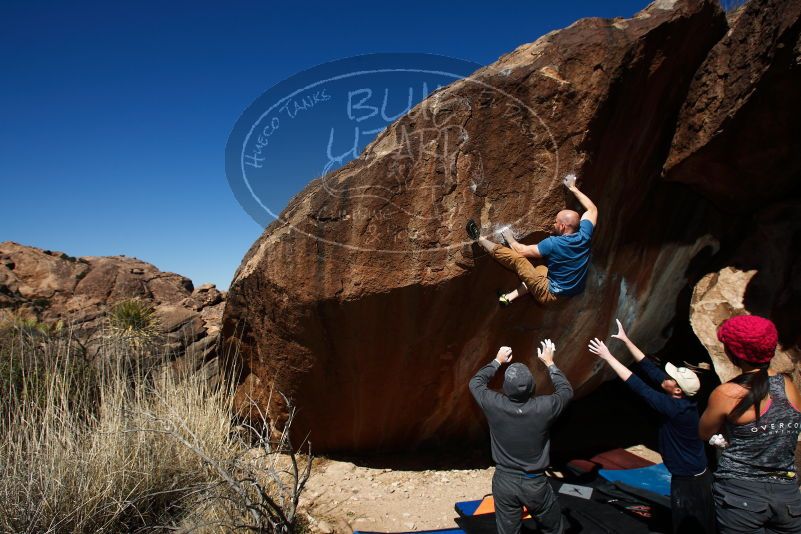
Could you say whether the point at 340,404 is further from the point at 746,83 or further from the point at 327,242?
the point at 746,83

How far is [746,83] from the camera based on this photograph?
4359mm

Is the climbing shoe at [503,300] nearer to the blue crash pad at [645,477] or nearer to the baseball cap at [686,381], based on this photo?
the baseball cap at [686,381]

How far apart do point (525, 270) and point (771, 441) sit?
1.81m

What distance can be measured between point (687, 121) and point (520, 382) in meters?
3.21

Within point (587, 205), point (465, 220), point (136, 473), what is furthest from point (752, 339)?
point (136, 473)

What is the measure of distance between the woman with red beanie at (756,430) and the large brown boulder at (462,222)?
184 centimetres

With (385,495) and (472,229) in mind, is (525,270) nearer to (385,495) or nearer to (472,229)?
(472,229)

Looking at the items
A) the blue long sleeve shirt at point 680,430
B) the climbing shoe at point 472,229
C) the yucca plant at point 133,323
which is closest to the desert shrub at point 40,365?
the yucca plant at point 133,323

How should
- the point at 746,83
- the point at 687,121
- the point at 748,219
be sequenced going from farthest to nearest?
the point at 748,219, the point at 687,121, the point at 746,83

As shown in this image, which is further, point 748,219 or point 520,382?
point 748,219

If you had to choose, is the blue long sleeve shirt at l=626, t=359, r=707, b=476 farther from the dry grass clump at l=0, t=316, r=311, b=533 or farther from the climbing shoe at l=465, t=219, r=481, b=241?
the dry grass clump at l=0, t=316, r=311, b=533

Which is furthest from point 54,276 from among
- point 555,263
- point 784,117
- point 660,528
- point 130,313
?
point 784,117

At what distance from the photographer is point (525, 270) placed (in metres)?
3.86

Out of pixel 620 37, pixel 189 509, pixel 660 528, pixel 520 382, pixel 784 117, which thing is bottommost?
pixel 660 528
